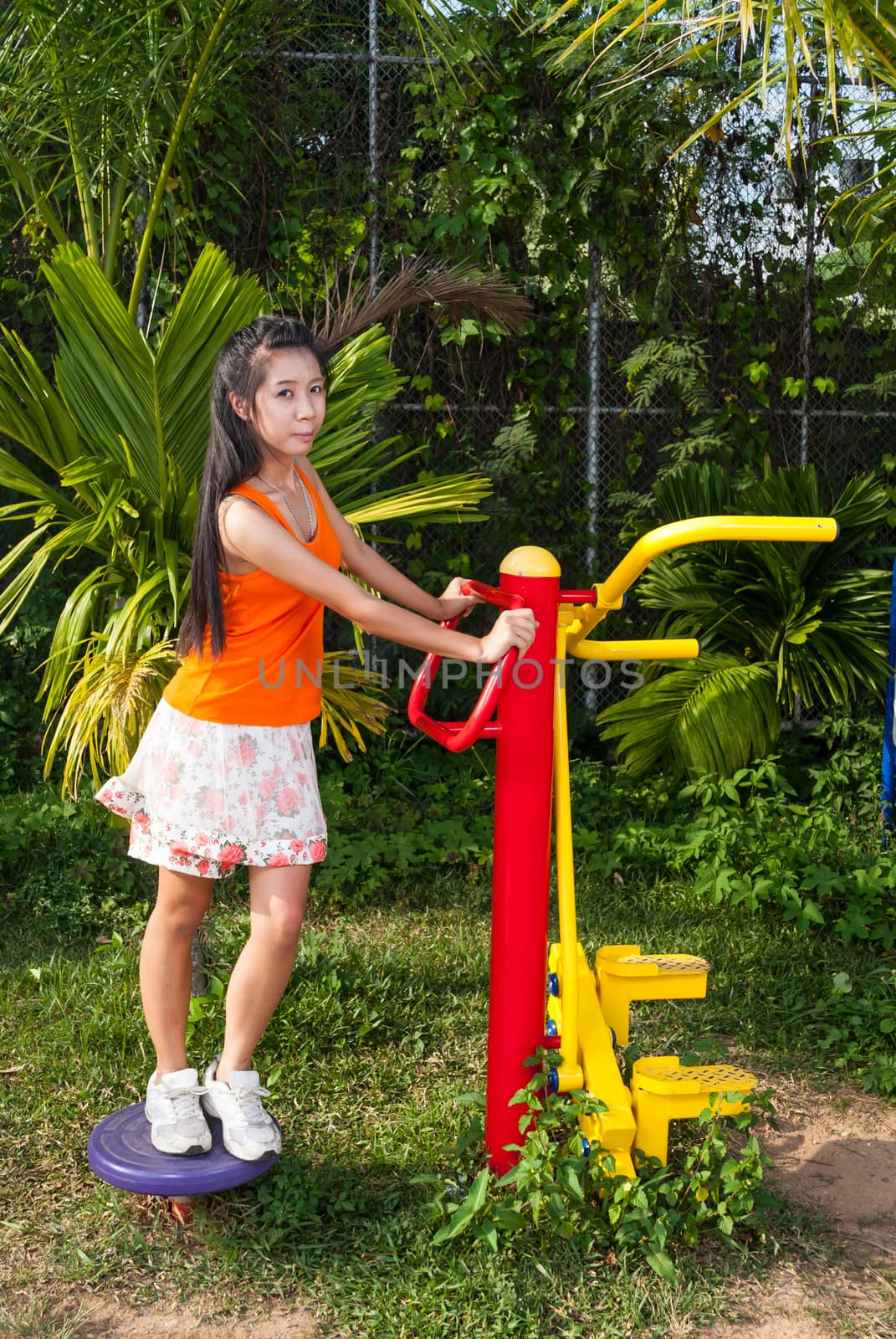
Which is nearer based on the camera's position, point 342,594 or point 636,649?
point 342,594

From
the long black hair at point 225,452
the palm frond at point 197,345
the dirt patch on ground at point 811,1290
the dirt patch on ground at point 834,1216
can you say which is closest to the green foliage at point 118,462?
the palm frond at point 197,345

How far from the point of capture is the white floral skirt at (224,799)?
2422 millimetres

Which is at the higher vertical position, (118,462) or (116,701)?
(118,462)

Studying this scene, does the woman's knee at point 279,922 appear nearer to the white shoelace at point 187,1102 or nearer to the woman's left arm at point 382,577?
→ the white shoelace at point 187,1102

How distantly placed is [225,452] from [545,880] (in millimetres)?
1013

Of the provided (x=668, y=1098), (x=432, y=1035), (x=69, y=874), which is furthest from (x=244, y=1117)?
(x=69, y=874)

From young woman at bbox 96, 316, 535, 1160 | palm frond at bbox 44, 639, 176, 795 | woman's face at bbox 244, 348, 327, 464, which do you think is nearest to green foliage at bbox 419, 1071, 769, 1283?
young woman at bbox 96, 316, 535, 1160

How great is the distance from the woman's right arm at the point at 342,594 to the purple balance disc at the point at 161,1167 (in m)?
1.03

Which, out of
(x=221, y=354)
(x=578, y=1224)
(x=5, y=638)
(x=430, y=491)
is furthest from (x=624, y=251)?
(x=578, y=1224)

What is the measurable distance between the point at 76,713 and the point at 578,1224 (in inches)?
61.7

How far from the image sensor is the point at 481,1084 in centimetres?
308

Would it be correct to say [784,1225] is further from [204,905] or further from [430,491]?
[430,491]

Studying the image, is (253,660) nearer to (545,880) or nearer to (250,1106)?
(545,880)

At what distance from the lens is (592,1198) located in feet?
8.30
